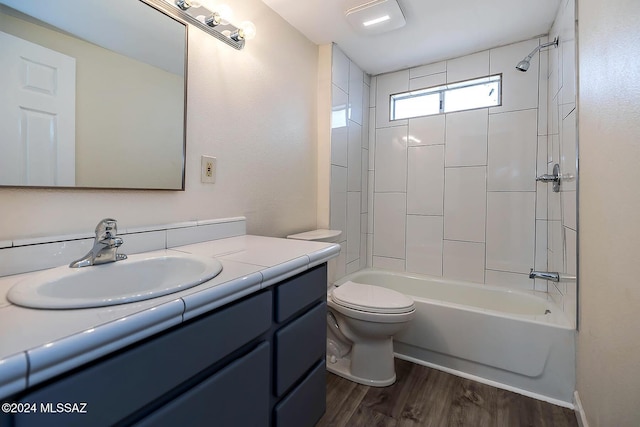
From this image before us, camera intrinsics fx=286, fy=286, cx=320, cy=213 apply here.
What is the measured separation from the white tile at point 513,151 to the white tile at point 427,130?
357mm

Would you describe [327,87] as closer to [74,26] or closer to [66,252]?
[74,26]

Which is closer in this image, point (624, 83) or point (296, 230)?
point (624, 83)

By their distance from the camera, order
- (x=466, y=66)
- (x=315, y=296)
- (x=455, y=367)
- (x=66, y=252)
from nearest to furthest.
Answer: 1. (x=66, y=252)
2. (x=315, y=296)
3. (x=455, y=367)
4. (x=466, y=66)

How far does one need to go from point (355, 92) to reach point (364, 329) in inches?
74.1

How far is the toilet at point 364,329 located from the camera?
1.58m

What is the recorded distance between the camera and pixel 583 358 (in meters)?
1.33

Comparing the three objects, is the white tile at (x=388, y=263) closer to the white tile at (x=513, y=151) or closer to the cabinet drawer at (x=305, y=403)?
the white tile at (x=513, y=151)

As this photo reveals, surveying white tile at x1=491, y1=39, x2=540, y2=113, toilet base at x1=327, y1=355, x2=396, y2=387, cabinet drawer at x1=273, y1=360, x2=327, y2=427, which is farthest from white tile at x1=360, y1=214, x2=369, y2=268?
cabinet drawer at x1=273, y1=360, x2=327, y2=427

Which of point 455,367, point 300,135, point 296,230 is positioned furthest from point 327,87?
point 455,367

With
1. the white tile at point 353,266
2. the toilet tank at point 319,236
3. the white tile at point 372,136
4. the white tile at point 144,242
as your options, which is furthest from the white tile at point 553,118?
the white tile at point 144,242

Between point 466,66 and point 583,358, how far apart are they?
208 cm

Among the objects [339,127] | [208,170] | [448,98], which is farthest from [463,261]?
[208,170]

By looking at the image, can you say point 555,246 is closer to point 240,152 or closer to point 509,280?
point 509,280

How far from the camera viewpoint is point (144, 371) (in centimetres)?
55
